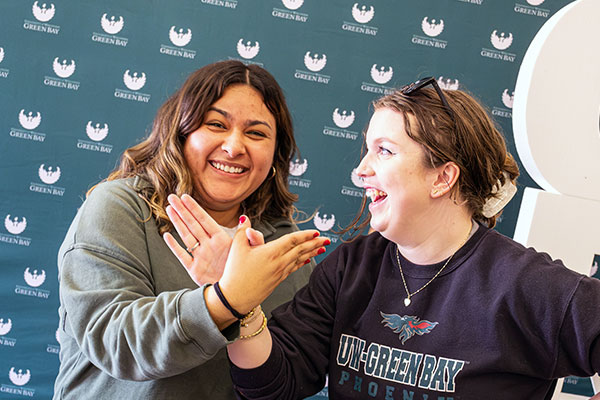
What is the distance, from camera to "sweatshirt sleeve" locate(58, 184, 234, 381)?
1.08 metres

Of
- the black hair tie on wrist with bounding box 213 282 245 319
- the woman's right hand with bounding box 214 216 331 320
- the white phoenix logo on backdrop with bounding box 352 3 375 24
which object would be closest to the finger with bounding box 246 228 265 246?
the woman's right hand with bounding box 214 216 331 320

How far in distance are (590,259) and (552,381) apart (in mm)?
612

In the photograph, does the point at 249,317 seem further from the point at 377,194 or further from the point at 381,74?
the point at 381,74

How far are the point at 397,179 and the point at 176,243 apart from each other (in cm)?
51

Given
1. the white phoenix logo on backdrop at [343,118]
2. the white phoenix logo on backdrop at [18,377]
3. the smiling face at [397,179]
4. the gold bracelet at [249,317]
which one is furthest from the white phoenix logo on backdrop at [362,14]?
the white phoenix logo on backdrop at [18,377]

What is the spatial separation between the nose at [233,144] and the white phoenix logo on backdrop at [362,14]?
1.37m

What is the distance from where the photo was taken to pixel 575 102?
1.73 meters

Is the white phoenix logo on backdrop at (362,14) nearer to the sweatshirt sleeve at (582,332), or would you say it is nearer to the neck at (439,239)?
the neck at (439,239)

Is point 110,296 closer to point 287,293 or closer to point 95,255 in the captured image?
point 95,255

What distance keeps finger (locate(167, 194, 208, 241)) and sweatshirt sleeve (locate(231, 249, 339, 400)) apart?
0.31 meters

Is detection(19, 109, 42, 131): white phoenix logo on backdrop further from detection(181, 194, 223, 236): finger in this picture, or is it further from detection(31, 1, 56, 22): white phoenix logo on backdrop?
detection(181, 194, 223, 236): finger

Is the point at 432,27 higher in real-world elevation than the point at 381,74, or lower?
higher

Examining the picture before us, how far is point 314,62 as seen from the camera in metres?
2.67

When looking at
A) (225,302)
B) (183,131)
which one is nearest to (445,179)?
(225,302)
